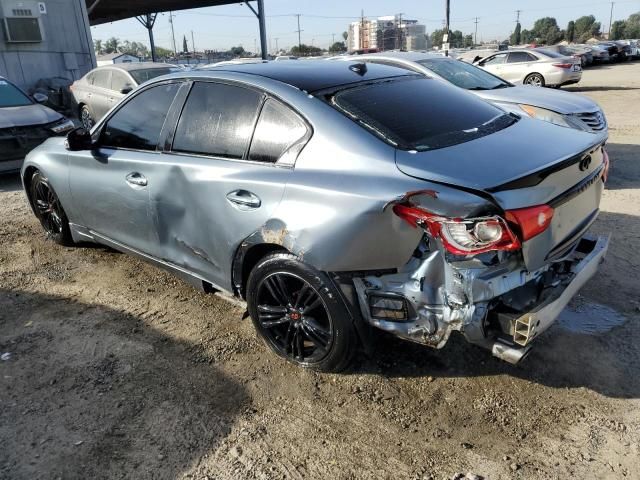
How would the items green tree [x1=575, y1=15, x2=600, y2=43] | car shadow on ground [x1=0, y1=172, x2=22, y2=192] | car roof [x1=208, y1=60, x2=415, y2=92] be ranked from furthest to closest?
green tree [x1=575, y1=15, x2=600, y2=43] < car shadow on ground [x1=0, y1=172, x2=22, y2=192] < car roof [x1=208, y1=60, x2=415, y2=92]

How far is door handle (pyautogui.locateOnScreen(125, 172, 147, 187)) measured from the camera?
11.5 ft

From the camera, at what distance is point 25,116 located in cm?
779

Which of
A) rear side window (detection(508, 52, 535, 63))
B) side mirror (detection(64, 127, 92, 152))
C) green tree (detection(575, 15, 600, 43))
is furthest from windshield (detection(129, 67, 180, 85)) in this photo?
green tree (detection(575, 15, 600, 43))

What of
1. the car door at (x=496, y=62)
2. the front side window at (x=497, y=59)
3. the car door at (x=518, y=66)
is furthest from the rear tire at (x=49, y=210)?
the front side window at (x=497, y=59)

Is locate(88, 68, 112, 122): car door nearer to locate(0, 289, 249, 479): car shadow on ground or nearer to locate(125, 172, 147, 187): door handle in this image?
locate(125, 172, 147, 187): door handle

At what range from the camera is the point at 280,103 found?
2924 mm

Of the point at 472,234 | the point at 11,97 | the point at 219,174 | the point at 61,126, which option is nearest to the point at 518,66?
the point at 61,126

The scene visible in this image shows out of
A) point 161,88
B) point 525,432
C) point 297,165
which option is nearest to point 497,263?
point 525,432

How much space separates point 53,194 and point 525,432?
13.7 feet

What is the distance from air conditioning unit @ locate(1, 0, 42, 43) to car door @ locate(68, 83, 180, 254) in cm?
1366

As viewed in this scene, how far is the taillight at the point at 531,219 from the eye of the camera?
2.25m

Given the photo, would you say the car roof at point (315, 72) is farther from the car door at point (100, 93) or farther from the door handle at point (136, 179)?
the car door at point (100, 93)

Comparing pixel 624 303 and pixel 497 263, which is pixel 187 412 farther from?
pixel 624 303

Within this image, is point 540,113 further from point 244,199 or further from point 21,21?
point 21,21
